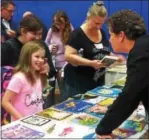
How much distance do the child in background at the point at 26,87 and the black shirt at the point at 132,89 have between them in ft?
2.20

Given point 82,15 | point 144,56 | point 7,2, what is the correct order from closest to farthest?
1. point 144,56
2. point 7,2
3. point 82,15

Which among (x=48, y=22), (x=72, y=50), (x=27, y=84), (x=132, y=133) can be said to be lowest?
(x=132, y=133)

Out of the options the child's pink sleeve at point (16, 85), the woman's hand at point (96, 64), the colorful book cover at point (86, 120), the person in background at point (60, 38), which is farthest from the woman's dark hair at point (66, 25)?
the colorful book cover at point (86, 120)

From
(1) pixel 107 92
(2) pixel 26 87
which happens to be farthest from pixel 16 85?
(1) pixel 107 92

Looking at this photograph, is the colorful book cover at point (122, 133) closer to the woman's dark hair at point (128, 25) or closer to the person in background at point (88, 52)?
the woman's dark hair at point (128, 25)

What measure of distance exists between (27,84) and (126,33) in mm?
748

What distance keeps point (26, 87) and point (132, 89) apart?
0.82m

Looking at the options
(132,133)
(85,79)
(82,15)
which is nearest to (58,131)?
(132,133)

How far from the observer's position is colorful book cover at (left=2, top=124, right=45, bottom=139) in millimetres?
1601

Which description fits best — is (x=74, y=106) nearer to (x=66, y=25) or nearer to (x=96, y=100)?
(x=96, y=100)

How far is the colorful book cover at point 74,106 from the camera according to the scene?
198 cm

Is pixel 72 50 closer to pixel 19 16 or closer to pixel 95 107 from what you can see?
pixel 95 107

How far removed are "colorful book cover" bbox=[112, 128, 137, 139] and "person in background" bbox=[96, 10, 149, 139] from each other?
7 centimetres

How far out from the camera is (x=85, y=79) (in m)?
2.57
